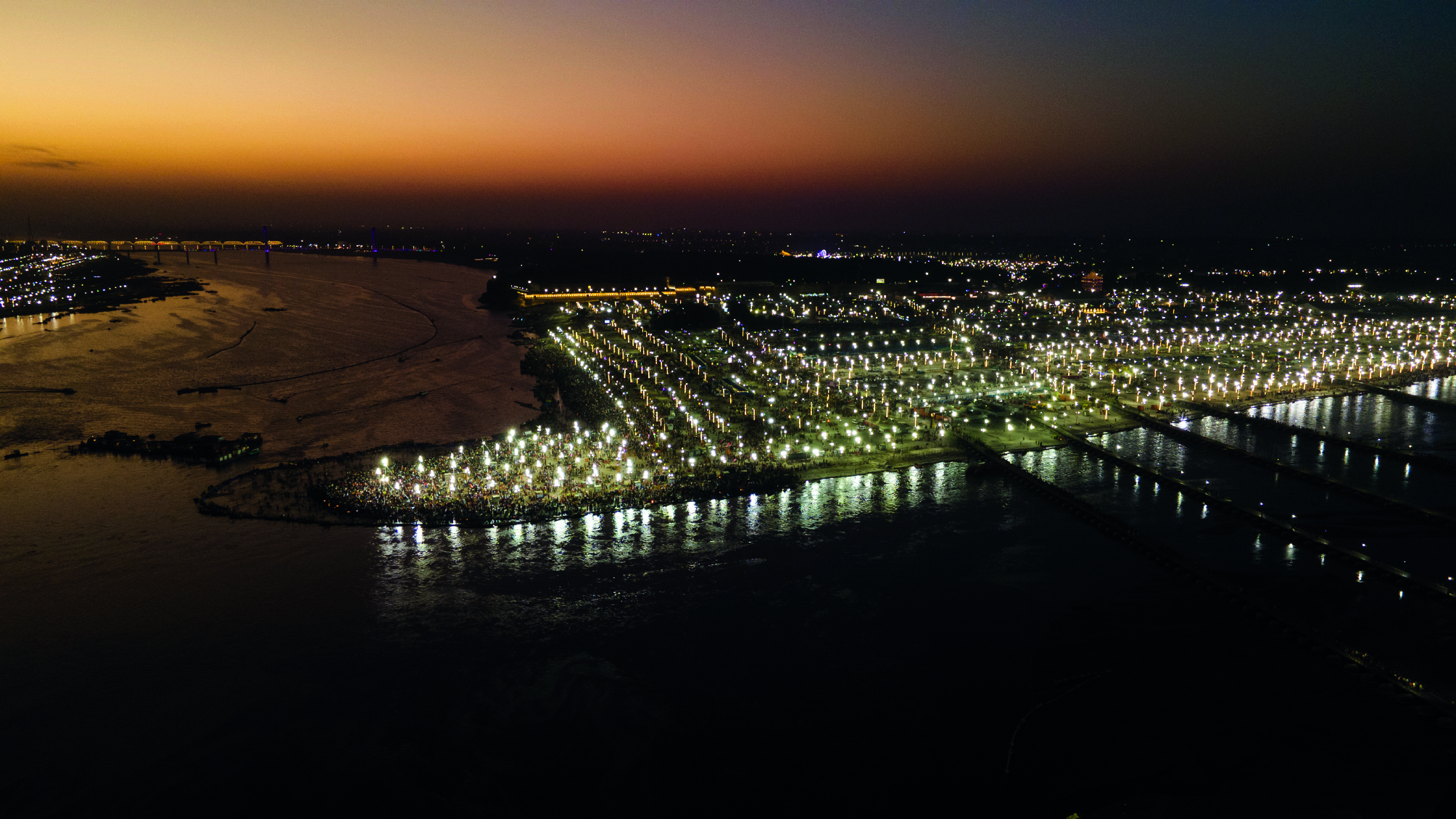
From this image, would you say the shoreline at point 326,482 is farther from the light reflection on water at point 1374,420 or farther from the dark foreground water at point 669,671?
the light reflection on water at point 1374,420

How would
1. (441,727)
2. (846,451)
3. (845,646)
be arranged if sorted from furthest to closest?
(846,451) → (845,646) → (441,727)

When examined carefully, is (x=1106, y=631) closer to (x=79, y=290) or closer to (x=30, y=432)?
(x=30, y=432)

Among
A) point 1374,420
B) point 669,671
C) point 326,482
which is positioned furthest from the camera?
point 1374,420

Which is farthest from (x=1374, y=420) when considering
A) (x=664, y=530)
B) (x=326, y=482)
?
(x=326, y=482)

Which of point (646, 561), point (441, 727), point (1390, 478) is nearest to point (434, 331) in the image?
point (646, 561)

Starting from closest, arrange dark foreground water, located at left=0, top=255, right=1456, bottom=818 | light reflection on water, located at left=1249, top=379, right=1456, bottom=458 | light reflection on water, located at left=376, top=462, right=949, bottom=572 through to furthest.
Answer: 1. dark foreground water, located at left=0, top=255, right=1456, bottom=818
2. light reflection on water, located at left=376, top=462, right=949, bottom=572
3. light reflection on water, located at left=1249, top=379, right=1456, bottom=458

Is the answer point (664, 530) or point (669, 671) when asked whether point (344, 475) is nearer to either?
point (664, 530)

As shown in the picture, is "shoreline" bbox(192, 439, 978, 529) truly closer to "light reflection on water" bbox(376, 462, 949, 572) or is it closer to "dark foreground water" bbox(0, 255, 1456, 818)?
"light reflection on water" bbox(376, 462, 949, 572)

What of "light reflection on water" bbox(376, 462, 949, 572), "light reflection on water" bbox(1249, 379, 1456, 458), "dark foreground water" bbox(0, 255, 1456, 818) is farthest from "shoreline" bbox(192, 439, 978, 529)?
"light reflection on water" bbox(1249, 379, 1456, 458)
